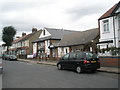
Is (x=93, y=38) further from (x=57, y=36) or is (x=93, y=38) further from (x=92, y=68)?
(x=57, y=36)

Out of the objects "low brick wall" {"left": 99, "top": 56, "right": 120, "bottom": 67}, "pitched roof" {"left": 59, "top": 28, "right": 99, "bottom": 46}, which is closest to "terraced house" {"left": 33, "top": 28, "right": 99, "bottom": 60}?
"pitched roof" {"left": 59, "top": 28, "right": 99, "bottom": 46}

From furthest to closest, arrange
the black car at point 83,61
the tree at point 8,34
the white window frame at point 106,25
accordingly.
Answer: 1. the tree at point 8,34
2. the white window frame at point 106,25
3. the black car at point 83,61

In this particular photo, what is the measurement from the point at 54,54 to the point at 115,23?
17141 mm

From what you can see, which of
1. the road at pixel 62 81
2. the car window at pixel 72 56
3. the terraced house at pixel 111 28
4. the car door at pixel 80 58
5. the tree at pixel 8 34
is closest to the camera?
the road at pixel 62 81

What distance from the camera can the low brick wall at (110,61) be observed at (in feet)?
48.1

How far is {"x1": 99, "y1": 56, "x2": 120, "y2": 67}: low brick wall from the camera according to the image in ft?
48.1

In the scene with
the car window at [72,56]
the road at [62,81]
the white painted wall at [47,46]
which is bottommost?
the road at [62,81]

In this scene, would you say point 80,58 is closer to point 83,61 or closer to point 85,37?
point 83,61

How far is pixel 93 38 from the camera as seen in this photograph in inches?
923

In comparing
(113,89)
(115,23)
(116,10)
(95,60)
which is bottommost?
(113,89)

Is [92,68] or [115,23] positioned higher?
[115,23]

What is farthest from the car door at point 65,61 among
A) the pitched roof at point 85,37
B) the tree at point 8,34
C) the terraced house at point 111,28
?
the tree at point 8,34

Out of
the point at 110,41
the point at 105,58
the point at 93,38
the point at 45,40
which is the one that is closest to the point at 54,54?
the point at 45,40

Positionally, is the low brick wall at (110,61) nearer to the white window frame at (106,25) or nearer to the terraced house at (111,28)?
the terraced house at (111,28)
